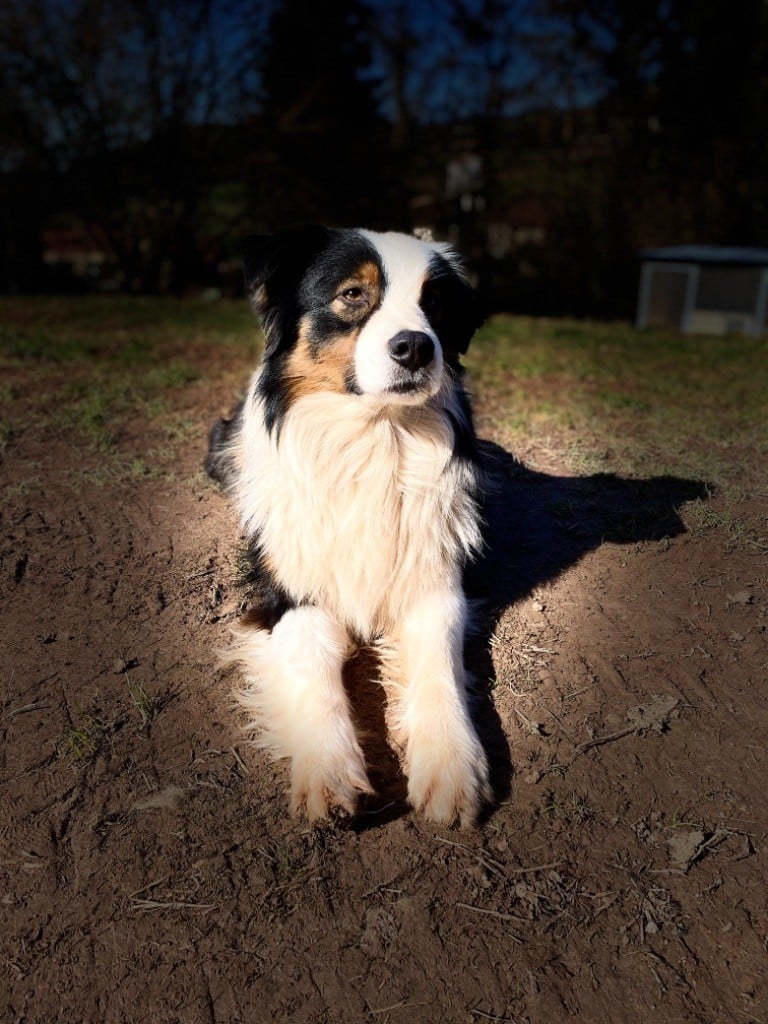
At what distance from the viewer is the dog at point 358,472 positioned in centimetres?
277

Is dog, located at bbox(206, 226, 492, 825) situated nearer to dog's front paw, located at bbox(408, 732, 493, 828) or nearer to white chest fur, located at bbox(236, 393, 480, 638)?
white chest fur, located at bbox(236, 393, 480, 638)

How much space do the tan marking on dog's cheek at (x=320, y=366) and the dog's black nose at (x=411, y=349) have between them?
0.23 meters

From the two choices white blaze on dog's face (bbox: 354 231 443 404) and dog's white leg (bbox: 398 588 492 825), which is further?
white blaze on dog's face (bbox: 354 231 443 404)

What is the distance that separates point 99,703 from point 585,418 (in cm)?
445

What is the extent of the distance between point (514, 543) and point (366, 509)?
1122 mm

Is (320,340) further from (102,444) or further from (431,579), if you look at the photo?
(102,444)

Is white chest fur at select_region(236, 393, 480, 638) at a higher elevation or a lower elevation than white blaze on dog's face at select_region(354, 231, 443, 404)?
lower

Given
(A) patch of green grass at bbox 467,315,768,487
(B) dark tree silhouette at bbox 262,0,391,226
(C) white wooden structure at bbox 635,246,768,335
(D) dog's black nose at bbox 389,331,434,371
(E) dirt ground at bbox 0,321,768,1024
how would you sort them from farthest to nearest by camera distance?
1. (B) dark tree silhouette at bbox 262,0,391,226
2. (C) white wooden structure at bbox 635,246,768,335
3. (A) patch of green grass at bbox 467,315,768,487
4. (D) dog's black nose at bbox 389,331,434,371
5. (E) dirt ground at bbox 0,321,768,1024

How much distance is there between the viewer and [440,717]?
254 cm

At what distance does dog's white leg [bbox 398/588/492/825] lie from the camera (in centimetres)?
236

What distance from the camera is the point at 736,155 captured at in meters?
19.8

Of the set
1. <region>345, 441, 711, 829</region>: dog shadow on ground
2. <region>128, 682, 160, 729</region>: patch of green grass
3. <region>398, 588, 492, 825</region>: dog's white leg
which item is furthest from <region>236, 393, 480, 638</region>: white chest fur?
<region>128, 682, 160, 729</region>: patch of green grass

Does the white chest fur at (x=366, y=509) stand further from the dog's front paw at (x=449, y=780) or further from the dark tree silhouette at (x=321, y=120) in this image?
the dark tree silhouette at (x=321, y=120)

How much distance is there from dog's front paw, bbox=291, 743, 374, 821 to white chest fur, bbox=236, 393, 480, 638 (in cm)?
69
